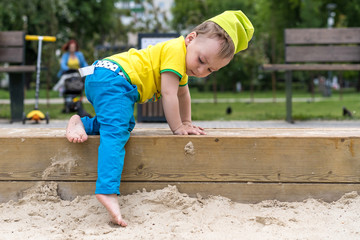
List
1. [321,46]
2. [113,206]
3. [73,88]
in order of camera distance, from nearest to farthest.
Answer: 1. [113,206]
2. [321,46]
3. [73,88]

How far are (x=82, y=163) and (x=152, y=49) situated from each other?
34.6 inches

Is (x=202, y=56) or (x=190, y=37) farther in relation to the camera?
(x=190, y=37)

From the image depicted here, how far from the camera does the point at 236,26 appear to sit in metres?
2.73

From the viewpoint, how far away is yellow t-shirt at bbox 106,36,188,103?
270cm

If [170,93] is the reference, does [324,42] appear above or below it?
above

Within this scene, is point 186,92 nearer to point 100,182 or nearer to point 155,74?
point 155,74

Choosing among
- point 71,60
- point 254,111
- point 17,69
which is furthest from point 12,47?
point 254,111

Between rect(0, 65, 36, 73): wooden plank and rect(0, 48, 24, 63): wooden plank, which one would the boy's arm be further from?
rect(0, 48, 24, 63): wooden plank

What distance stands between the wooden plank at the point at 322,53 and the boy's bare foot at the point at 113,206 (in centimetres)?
590

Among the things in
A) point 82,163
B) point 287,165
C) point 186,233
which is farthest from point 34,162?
point 287,165

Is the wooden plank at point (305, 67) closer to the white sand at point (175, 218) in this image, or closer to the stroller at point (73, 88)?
the stroller at point (73, 88)

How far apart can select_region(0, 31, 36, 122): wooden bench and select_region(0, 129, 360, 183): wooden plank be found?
4.80m

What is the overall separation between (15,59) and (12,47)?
0.26 metres

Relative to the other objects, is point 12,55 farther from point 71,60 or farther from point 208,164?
point 208,164
